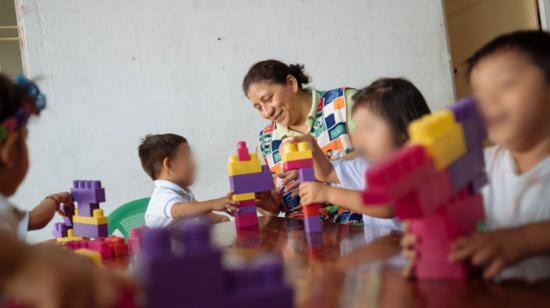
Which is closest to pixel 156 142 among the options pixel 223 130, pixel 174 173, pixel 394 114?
pixel 174 173

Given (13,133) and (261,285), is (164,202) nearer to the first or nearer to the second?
(13,133)

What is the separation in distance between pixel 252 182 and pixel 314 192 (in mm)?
380

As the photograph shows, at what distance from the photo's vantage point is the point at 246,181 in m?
1.72

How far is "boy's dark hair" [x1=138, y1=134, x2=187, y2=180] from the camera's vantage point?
2307 millimetres

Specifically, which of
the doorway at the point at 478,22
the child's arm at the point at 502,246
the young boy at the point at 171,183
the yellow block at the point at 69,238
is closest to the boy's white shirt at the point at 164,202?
the young boy at the point at 171,183

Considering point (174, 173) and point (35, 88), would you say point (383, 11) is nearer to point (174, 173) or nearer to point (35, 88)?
point (174, 173)

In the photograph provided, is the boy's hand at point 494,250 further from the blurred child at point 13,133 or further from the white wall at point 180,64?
the white wall at point 180,64

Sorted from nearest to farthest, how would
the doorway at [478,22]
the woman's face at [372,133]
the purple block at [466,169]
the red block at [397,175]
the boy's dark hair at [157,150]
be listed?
1. the red block at [397,175]
2. the purple block at [466,169]
3. the woman's face at [372,133]
4. the boy's dark hair at [157,150]
5. the doorway at [478,22]

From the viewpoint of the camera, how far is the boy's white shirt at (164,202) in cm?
203

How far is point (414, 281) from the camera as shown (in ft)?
2.47

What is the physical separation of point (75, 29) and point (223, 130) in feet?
2.99

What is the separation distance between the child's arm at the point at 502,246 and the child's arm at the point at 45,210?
140cm

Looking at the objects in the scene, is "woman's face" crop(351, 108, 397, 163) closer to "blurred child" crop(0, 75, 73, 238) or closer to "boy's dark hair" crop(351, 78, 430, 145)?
"boy's dark hair" crop(351, 78, 430, 145)

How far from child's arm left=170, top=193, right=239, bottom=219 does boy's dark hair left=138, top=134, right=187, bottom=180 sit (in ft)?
1.17
